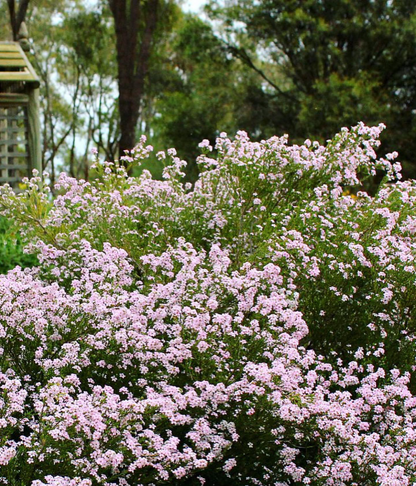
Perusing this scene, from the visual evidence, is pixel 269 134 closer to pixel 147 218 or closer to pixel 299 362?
pixel 147 218

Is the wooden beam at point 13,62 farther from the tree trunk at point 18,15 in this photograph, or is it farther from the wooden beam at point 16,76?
the tree trunk at point 18,15

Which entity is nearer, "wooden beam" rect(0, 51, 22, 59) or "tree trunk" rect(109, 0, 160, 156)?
"wooden beam" rect(0, 51, 22, 59)

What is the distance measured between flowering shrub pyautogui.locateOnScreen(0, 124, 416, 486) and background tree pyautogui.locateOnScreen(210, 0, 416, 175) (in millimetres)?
12083

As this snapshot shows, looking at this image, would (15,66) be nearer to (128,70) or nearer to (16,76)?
(16,76)

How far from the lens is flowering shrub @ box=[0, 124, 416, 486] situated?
3.41 metres

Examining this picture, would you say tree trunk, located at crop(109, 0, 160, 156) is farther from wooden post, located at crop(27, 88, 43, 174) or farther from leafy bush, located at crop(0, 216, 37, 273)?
leafy bush, located at crop(0, 216, 37, 273)

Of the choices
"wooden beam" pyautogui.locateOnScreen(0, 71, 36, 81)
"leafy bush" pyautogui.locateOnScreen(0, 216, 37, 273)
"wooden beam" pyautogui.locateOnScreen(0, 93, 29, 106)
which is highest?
"wooden beam" pyautogui.locateOnScreen(0, 71, 36, 81)

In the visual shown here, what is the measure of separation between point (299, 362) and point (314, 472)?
2.14 ft

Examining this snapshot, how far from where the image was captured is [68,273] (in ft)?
18.6

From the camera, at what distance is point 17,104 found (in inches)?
499

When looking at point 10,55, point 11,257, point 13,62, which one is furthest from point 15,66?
point 11,257

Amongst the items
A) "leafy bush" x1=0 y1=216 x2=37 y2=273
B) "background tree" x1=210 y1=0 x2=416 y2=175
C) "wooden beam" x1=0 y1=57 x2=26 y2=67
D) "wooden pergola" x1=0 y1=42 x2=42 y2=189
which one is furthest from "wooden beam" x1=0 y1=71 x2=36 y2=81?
"background tree" x1=210 y1=0 x2=416 y2=175

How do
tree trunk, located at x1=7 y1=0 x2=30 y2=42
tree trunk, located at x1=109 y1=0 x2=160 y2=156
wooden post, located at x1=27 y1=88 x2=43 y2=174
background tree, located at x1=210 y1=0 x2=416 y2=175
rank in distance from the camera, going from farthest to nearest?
tree trunk, located at x1=7 y1=0 x2=30 y2=42, background tree, located at x1=210 y1=0 x2=416 y2=175, tree trunk, located at x1=109 y1=0 x2=160 y2=156, wooden post, located at x1=27 y1=88 x2=43 y2=174

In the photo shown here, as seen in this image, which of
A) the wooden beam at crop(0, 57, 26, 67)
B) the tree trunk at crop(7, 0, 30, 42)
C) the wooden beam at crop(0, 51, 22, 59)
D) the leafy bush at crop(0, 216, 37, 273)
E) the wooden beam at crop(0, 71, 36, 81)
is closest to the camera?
the leafy bush at crop(0, 216, 37, 273)
